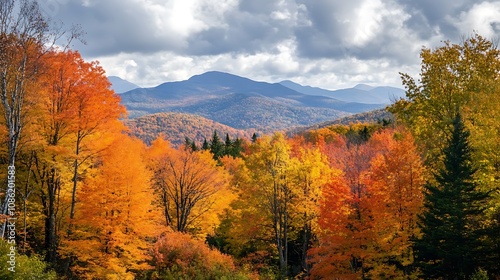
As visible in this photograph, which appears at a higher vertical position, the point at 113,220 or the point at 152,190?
the point at 152,190

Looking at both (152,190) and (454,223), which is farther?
(152,190)

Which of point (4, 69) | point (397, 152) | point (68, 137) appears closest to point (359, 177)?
point (397, 152)

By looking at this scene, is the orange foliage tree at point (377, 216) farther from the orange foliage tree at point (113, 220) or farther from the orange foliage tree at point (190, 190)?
the orange foliage tree at point (190, 190)

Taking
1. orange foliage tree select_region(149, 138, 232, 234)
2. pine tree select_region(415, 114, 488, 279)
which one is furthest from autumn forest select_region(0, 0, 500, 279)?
orange foliage tree select_region(149, 138, 232, 234)

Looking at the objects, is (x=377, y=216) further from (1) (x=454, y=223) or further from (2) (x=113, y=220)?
(2) (x=113, y=220)

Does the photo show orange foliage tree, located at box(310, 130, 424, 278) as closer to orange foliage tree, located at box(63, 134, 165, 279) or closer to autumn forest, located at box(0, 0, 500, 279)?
autumn forest, located at box(0, 0, 500, 279)

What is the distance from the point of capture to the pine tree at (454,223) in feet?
64.8

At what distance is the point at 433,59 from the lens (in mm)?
27703

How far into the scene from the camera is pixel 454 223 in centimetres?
1983

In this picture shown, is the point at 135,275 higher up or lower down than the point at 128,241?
lower down

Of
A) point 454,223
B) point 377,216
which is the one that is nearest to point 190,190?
point 377,216

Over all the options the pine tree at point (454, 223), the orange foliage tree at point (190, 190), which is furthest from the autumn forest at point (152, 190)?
the orange foliage tree at point (190, 190)

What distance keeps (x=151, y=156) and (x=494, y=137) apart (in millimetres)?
33145

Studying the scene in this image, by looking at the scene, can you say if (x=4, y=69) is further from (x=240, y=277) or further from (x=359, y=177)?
(x=359, y=177)
